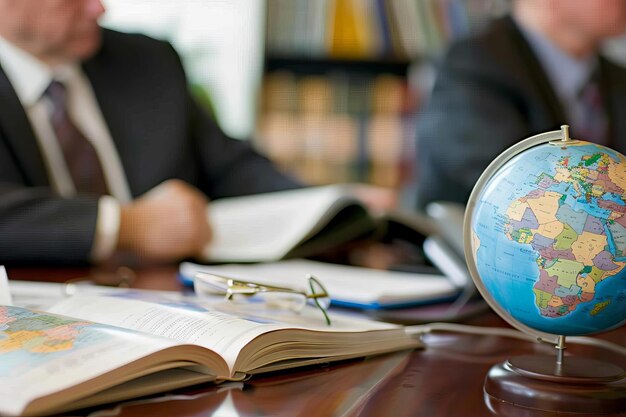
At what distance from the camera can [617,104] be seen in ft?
8.79

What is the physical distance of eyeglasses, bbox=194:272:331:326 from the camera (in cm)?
97

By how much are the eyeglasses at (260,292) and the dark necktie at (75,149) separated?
790mm

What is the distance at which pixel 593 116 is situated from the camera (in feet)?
8.66

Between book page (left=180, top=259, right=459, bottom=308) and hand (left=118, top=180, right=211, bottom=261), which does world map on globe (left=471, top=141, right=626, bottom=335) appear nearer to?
book page (left=180, top=259, right=459, bottom=308)

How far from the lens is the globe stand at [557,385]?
0.78 meters

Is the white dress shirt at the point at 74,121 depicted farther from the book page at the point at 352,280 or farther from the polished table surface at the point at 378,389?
the polished table surface at the point at 378,389

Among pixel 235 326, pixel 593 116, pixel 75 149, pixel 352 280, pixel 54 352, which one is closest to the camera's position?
pixel 54 352

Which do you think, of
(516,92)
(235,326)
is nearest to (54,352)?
(235,326)

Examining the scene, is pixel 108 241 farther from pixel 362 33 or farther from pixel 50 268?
pixel 362 33

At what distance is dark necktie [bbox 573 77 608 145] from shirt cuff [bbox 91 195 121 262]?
1.55m

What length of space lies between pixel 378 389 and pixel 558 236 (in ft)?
0.71

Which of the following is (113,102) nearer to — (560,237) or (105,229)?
(105,229)

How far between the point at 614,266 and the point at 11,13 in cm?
120

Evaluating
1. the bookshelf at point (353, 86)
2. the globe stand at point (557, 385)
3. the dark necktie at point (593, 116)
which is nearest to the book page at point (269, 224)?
the globe stand at point (557, 385)
